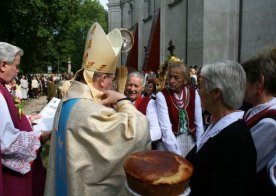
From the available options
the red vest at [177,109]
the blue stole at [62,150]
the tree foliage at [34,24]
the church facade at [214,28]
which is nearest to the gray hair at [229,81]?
the blue stole at [62,150]

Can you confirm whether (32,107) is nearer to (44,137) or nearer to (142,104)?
(142,104)

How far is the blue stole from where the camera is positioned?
2.56m

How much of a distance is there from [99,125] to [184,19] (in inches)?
712

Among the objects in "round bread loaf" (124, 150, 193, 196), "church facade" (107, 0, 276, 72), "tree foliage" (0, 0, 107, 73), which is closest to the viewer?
"round bread loaf" (124, 150, 193, 196)

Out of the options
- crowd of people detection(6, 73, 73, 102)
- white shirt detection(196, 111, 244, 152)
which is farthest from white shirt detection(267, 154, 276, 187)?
crowd of people detection(6, 73, 73, 102)

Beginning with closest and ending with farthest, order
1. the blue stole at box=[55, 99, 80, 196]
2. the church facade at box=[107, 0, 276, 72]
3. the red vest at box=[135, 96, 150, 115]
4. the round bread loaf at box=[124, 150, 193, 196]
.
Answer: the round bread loaf at box=[124, 150, 193, 196]
the blue stole at box=[55, 99, 80, 196]
the red vest at box=[135, 96, 150, 115]
the church facade at box=[107, 0, 276, 72]

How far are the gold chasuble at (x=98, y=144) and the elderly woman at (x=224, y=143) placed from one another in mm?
455

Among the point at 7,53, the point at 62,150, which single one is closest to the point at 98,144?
the point at 62,150

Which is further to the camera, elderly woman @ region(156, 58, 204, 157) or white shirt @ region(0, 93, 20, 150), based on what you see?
elderly woman @ region(156, 58, 204, 157)

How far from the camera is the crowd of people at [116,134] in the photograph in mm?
1883

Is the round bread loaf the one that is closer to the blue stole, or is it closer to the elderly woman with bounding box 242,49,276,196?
the elderly woman with bounding box 242,49,276,196

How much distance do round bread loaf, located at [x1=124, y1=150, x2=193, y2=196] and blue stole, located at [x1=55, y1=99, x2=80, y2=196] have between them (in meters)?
0.87

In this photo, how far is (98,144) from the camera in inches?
95.3

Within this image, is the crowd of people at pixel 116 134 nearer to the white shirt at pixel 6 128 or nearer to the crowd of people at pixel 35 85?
the white shirt at pixel 6 128
